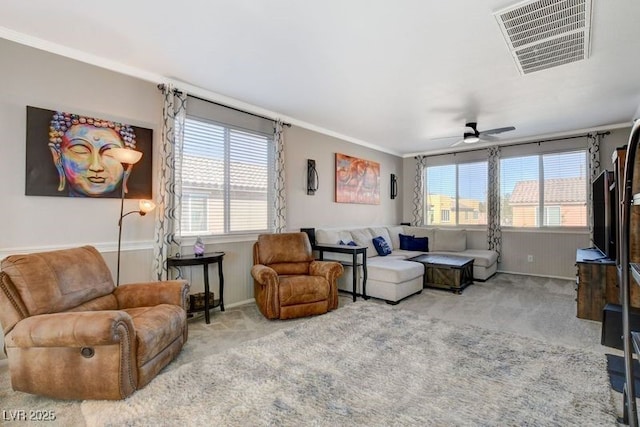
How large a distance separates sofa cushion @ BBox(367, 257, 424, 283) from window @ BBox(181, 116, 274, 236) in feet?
5.34

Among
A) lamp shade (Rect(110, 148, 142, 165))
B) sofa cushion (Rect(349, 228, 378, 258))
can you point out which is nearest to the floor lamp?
lamp shade (Rect(110, 148, 142, 165))

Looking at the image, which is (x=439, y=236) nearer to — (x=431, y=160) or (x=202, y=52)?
(x=431, y=160)

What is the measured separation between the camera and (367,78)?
10.6 ft

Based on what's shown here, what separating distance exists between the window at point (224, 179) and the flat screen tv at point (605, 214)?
3.97m

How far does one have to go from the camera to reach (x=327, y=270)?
3639 mm

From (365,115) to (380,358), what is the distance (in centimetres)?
332

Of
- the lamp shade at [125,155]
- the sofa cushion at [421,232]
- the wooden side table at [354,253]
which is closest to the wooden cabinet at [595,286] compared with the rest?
the wooden side table at [354,253]

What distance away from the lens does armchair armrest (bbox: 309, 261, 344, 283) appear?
11.9 feet

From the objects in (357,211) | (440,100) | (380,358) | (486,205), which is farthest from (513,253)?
(380,358)

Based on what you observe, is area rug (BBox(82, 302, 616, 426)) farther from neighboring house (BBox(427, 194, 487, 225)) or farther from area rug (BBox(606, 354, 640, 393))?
neighboring house (BBox(427, 194, 487, 225))

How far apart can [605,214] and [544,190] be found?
2.41 m

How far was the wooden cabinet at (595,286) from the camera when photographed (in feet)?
10.8

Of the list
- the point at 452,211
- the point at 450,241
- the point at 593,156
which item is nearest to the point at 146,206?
the point at 450,241

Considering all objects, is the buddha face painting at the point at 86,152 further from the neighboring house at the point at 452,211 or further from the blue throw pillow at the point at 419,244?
the neighboring house at the point at 452,211
